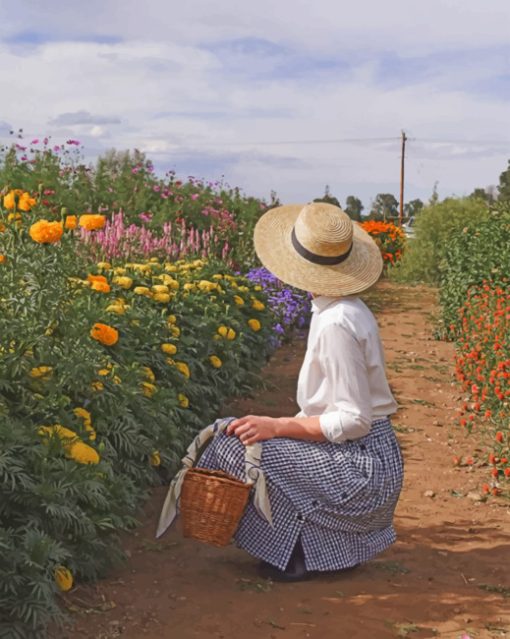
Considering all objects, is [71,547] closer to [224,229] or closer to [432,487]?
[432,487]

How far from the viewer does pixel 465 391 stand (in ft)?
26.3

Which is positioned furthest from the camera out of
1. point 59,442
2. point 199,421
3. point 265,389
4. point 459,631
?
point 265,389

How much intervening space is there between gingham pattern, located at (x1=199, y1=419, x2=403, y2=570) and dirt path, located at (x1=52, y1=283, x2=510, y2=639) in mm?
143

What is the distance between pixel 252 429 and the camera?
370cm

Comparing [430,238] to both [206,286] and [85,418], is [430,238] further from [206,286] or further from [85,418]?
[85,418]

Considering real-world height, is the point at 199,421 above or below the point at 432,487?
above

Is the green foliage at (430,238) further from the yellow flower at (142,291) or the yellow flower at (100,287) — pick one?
the yellow flower at (100,287)

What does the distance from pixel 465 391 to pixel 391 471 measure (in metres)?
4.26

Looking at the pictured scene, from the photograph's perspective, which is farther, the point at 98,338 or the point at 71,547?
the point at 98,338

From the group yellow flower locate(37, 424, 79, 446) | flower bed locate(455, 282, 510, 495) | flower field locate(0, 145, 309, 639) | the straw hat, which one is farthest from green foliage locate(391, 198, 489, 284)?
yellow flower locate(37, 424, 79, 446)

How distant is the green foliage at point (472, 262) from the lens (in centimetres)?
1023

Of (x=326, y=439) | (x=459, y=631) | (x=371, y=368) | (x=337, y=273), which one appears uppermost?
(x=337, y=273)

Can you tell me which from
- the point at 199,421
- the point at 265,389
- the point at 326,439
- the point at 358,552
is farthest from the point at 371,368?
the point at 265,389

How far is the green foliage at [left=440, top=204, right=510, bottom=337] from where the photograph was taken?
10234 millimetres
